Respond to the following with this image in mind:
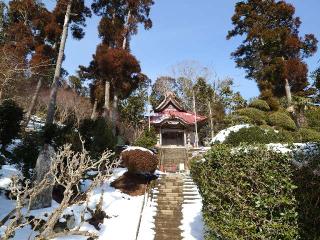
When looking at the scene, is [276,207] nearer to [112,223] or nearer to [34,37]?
[112,223]

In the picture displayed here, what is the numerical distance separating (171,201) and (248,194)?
29.1 feet

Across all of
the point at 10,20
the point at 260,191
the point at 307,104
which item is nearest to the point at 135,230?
the point at 260,191

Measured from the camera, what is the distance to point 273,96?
19406mm

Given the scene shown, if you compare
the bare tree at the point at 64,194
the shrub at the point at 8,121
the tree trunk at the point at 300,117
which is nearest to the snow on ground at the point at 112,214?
the shrub at the point at 8,121

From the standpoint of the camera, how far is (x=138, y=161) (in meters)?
18.2

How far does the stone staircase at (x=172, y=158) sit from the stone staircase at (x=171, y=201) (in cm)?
387

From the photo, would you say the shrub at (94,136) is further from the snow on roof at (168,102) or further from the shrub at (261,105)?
the snow on roof at (168,102)

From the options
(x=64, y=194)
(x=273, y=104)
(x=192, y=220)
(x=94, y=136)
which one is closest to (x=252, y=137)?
(x=192, y=220)

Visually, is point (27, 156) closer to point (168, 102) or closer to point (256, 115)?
point (256, 115)

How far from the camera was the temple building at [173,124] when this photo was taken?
32250 millimetres

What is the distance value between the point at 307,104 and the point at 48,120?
34.3 feet

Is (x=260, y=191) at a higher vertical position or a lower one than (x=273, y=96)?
lower

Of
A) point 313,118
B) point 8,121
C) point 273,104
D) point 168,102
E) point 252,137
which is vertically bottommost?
point 252,137

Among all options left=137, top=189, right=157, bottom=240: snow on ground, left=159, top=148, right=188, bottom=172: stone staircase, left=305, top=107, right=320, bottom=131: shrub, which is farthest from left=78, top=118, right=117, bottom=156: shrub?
left=305, top=107, right=320, bottom=131: shrub
